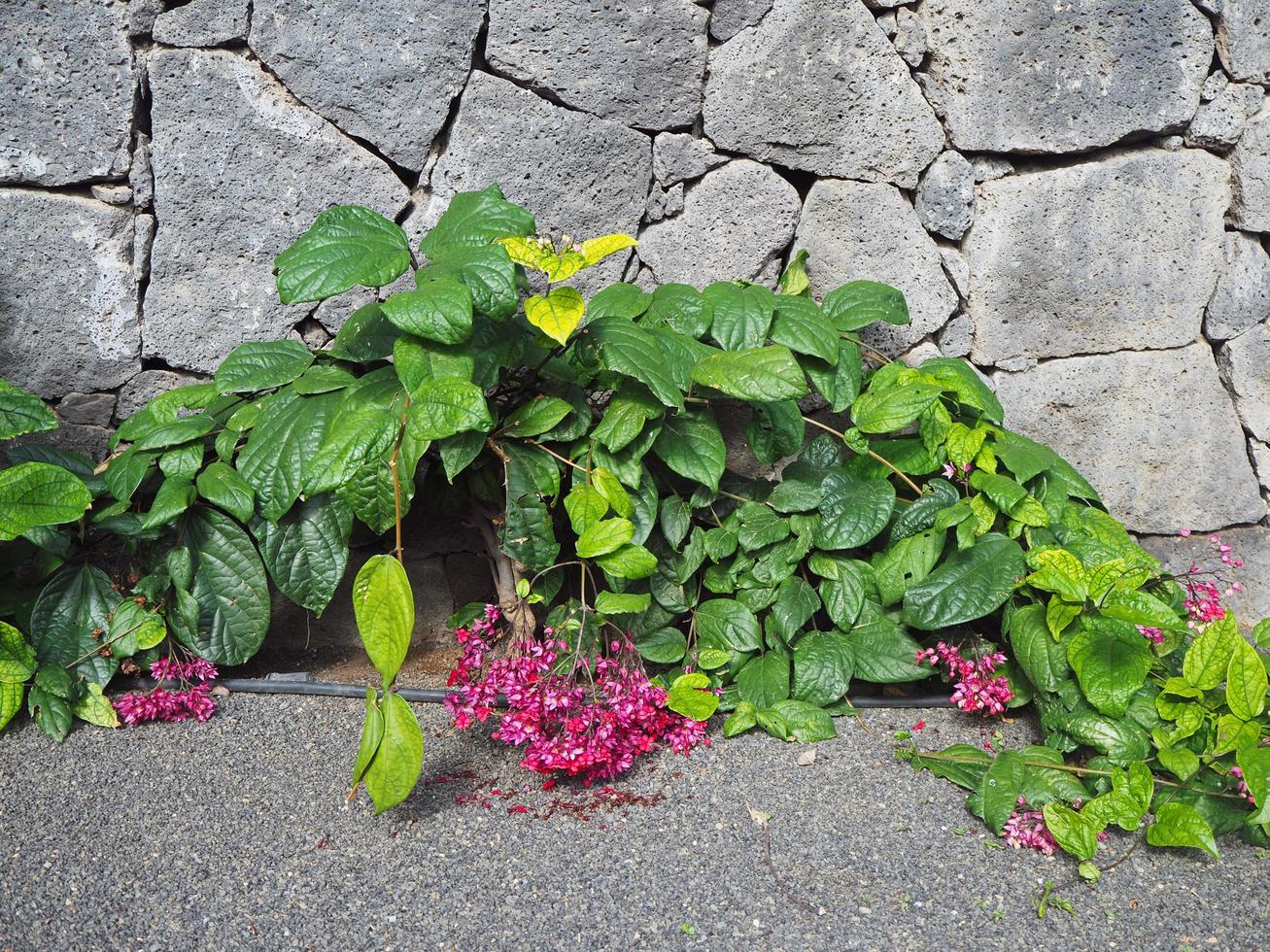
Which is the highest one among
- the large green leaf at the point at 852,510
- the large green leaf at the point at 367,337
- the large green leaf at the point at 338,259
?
the large green leaf at the point at 338,259

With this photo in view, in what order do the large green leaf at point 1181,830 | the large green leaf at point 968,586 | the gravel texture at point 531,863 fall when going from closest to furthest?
1. the gravel texture at point 531,863
2. the large green leaf at point 1181,830
3. the large green leaf at point 968,586

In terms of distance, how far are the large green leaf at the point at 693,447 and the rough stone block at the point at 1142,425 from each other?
0.90 m

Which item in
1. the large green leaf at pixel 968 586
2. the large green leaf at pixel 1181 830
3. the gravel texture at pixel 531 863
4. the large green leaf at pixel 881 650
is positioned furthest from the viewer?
the large green leaf at pixel 881 650

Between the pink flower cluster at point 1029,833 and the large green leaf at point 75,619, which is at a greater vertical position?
the pink flower cluster at point 1029,833

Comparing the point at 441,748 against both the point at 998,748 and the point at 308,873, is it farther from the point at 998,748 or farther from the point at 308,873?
the point at 998,748

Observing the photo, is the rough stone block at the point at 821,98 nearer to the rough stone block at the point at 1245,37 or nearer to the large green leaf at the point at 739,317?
the large green leaf at the point at 739,317

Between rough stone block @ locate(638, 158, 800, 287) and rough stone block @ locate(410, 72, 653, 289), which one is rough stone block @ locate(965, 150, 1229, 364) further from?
rough stone block @ locate(410, 72, 653, 289)

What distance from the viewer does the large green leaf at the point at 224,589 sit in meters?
1.95

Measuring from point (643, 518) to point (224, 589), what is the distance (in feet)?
2.82

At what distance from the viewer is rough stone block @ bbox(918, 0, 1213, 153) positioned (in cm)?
217

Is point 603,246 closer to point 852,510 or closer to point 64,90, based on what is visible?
point 852,510

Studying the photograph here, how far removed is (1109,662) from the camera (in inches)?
67.8

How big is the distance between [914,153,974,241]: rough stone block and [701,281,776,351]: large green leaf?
0.53m

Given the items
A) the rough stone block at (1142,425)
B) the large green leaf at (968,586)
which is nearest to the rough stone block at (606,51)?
the rough stone block at (1142,425)
